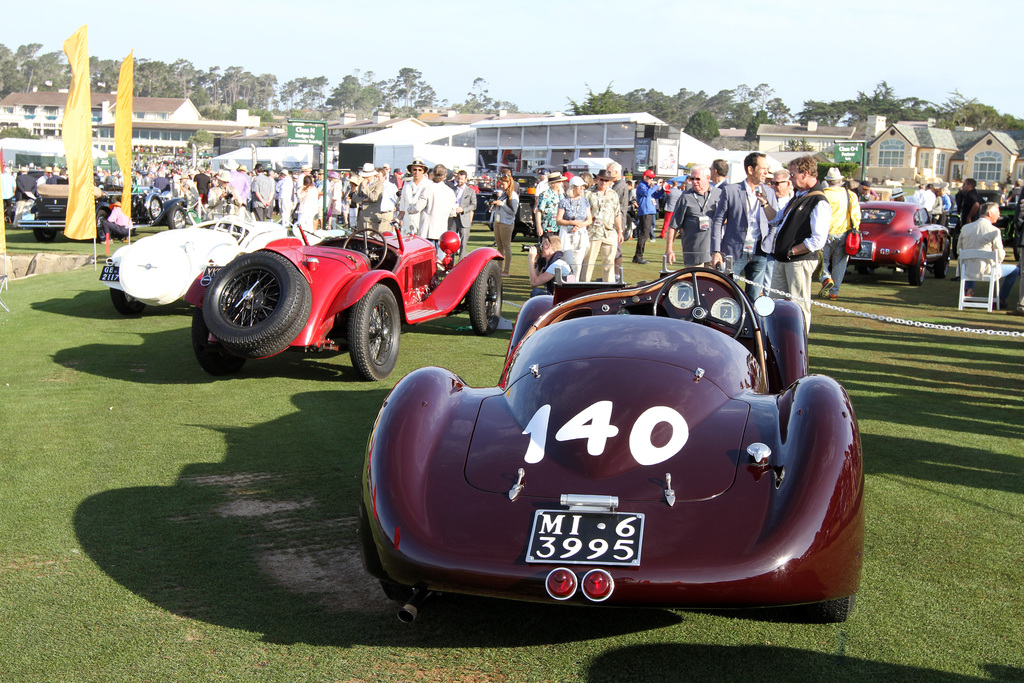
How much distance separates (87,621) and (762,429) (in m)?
2.66

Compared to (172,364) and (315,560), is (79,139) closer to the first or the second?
(172,364)

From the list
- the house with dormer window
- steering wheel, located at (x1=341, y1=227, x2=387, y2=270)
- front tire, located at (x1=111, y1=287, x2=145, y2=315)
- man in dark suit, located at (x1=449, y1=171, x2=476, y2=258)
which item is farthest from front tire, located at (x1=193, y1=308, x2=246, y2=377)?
the house with dormer window

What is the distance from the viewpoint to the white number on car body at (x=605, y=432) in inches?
128

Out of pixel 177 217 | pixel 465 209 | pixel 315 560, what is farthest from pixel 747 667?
pixel 177 217

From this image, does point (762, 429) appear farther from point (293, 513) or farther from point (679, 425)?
point (293, 513)

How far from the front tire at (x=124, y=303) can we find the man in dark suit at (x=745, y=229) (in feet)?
22.7

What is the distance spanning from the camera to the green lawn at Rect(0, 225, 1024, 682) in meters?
2.99

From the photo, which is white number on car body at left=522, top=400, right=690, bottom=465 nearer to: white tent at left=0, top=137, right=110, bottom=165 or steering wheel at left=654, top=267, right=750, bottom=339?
steering wheel at left=654, top=267, right=750, bottom=339

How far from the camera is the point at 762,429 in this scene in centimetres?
338

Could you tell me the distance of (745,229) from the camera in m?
8.59

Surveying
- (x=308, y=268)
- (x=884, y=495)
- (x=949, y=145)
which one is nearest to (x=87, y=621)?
(x=884, y=495)

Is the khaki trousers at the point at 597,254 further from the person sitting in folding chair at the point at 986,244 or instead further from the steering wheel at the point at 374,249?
the person sitting in folding chair at the point at 986,244

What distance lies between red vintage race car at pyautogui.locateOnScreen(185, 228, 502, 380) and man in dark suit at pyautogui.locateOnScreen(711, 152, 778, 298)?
3119 mm

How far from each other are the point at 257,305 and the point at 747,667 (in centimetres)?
520
